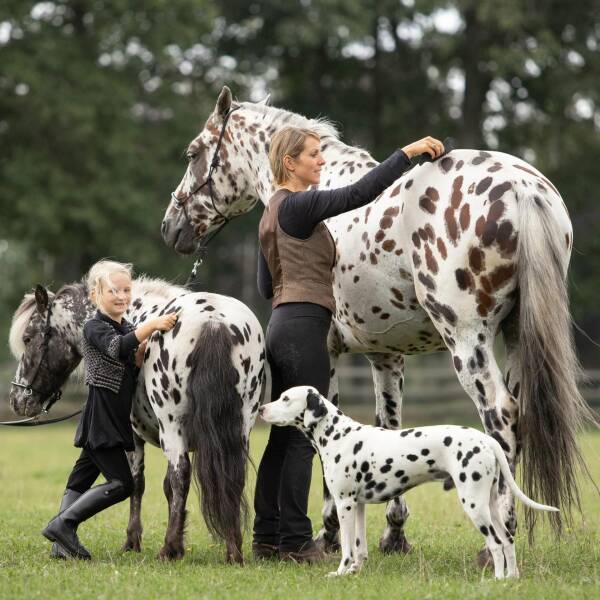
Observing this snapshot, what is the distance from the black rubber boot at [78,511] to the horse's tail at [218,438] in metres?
0.62

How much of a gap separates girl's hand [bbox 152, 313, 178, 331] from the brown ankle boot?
4.82 feet

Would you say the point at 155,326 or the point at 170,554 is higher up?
the point at 155,326

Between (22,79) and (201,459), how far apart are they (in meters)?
19.0

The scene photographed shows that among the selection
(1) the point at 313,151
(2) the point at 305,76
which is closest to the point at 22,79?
(2) the point at 305,76

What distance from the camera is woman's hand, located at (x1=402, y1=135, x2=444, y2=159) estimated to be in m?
5.99

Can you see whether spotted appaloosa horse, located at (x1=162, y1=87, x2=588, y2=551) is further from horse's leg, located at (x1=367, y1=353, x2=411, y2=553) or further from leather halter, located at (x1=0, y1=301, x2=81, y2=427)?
leather halter, located at (x1=0, y1=301, x2=81, y2=427)

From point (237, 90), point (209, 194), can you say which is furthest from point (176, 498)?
point (237, 90)

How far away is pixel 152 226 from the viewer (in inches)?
1001

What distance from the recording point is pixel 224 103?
8102mm

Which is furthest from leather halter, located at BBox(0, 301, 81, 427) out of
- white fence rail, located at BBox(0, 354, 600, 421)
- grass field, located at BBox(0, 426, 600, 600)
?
white fence rail, located at BBox(0, 354, 600, 421)

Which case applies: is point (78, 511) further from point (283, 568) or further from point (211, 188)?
point (211, 188)

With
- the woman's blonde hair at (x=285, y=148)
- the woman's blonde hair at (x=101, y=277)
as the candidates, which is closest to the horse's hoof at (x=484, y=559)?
the woman's blonde hair at (x=285, y=148)

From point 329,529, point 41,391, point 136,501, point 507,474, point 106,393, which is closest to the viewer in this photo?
point 507,474

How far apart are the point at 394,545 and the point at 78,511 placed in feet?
7.13
